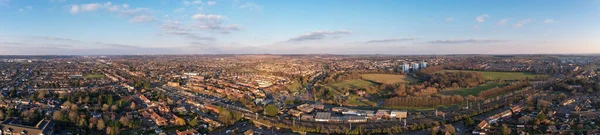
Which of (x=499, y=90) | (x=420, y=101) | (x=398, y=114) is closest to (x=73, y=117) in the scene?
(x=398, y=114)

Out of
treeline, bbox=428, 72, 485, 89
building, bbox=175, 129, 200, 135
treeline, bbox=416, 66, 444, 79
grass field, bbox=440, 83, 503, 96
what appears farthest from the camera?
treeline, bbox=416, 66, 444, 79

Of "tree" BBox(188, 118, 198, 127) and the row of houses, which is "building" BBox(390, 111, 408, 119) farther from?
"tree" BBox(188, 118, 198, 127)

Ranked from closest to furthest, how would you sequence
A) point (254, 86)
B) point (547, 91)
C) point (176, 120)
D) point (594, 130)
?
point (594, 130) → point (176, 120) → point (547, 91) → point (254, 86)

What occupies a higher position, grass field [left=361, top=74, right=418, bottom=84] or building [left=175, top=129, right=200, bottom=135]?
grass field [left=361, top=74, right=418, bottom=84]

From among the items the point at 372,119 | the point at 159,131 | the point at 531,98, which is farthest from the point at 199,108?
the point at 531,98

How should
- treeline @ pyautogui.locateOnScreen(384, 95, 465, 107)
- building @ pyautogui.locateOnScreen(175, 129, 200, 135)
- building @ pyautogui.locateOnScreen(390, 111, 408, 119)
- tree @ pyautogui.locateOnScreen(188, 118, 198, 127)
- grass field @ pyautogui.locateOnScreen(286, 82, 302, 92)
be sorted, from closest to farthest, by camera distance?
building @ pyautogui.locateOnScreen(175, 129, 200, 135) < tree @ pyautogui.locateOnScreen(188, 118, 198, 127) < building @ pyautogui.locateOnScreen(390, 111, 408, 119) < treeline @ pyautogui.locateOnScreen(384, 95, 465, 107) < grass field @ pyautogui.locateOnScreen(286, 82, 302, 92)

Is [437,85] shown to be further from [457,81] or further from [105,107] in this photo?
[105,107]

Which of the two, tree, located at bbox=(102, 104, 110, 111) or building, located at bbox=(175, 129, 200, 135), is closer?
building, located at bbox=(175, 129, 200, 135)

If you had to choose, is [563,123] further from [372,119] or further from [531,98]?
[372,119]

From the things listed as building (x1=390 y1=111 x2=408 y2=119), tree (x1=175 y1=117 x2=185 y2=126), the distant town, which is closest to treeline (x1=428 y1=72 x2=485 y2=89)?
the distant town
